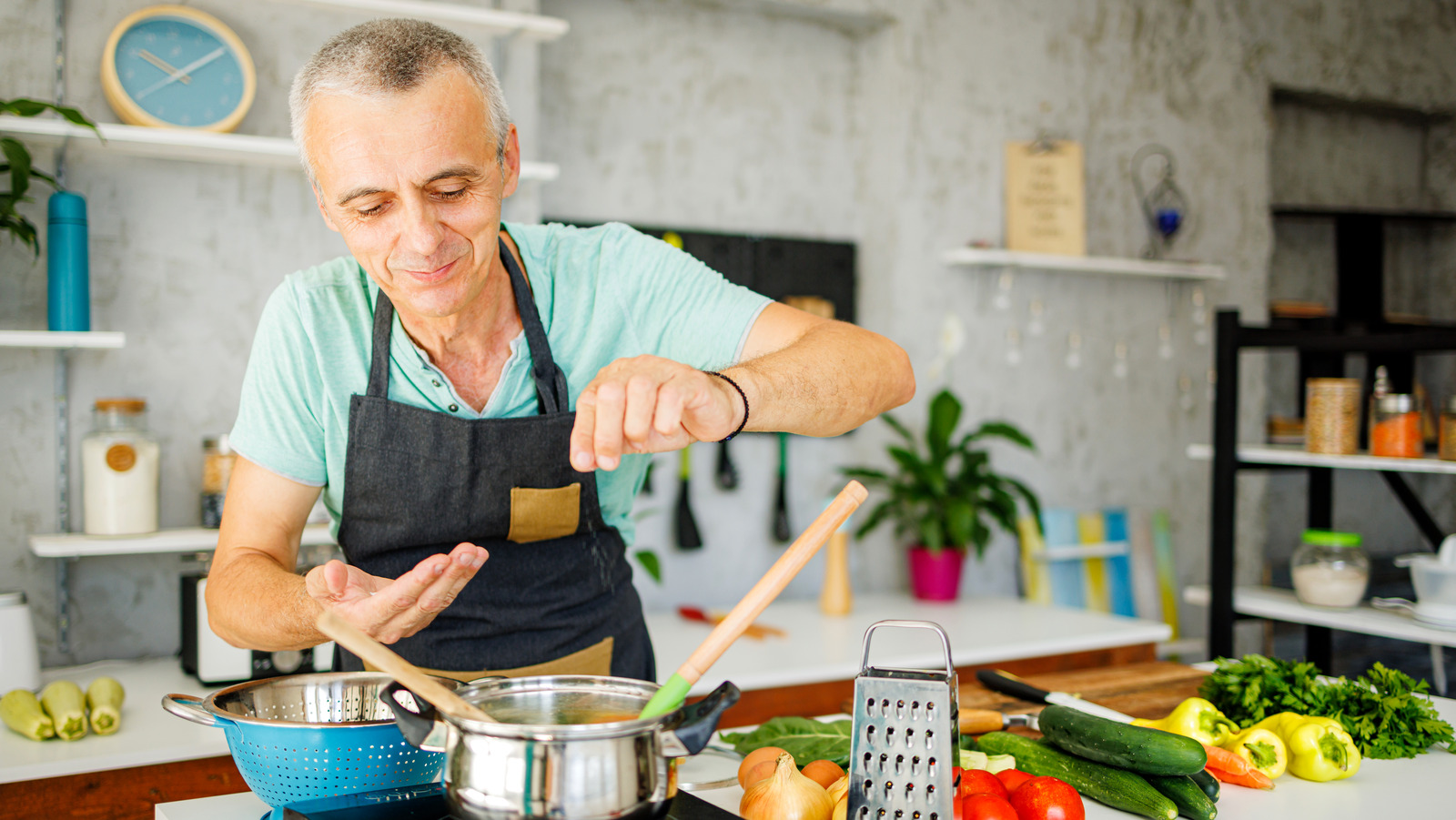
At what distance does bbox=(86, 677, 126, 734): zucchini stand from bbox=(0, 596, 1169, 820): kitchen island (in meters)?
0.02

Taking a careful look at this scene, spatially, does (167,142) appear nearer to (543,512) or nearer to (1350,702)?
(543,512)

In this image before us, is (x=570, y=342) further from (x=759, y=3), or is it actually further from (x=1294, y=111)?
(x=1294, y=111)

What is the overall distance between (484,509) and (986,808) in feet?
2.52

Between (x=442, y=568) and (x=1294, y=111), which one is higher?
(x=1294, y=111)

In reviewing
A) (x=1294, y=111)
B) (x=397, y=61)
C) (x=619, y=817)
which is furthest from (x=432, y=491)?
(x=1294, y=111)

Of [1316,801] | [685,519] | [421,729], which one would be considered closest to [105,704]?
[421,729]

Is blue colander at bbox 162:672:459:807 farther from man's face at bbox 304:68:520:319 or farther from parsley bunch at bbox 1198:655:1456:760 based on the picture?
parsley bunch at bbox 1198:655:1456:760

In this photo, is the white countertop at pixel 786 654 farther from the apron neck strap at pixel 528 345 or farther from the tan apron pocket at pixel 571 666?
the apron neck strap at pixel 528 345

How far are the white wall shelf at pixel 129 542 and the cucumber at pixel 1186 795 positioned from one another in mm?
1755

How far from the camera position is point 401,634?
41.6 inches

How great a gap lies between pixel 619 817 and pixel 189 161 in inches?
92.2

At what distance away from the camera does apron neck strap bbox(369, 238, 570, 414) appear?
1.43m

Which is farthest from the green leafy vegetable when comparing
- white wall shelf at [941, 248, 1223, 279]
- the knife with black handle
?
white wall shelf at [941, 248, 1223, 279]

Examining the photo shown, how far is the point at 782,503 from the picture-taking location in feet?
11.2
